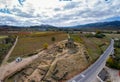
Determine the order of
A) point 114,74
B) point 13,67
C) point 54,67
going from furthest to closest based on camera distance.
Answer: point 13,67
point 114,74
point 54,67

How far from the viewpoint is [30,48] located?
10425 cm

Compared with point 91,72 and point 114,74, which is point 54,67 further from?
point 114,74

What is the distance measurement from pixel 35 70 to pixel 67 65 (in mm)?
10132

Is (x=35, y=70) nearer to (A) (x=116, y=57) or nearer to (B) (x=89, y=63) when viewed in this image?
(B) (x=89, y=63)

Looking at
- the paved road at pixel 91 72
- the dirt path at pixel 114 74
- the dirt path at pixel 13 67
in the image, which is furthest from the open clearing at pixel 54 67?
the dirt path at pixel 114 74

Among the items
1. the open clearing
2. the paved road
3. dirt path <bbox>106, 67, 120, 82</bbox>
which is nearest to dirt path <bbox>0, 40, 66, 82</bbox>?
the open clearing

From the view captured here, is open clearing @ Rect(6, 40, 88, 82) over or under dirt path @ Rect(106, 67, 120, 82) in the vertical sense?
over

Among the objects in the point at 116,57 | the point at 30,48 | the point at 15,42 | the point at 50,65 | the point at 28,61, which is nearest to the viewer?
the point at 50,65

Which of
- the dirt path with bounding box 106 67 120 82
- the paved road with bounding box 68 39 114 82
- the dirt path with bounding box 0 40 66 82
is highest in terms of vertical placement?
the dirt path with bounding box 0 40 66 82

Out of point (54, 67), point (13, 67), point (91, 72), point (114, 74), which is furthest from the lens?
point (13, 67)

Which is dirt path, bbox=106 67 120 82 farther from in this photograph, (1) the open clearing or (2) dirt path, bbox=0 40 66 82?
(2) dirt path, bbox=0 40 66 82

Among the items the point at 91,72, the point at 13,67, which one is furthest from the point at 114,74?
the point at 13,67

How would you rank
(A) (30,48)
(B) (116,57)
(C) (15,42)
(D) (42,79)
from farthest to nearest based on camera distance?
1. (C) (15,42)
2. (A) (30,48)
3. (B) (116,57)
4. (D) (42,79)

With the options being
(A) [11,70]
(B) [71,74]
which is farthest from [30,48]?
(B) [71,74]
